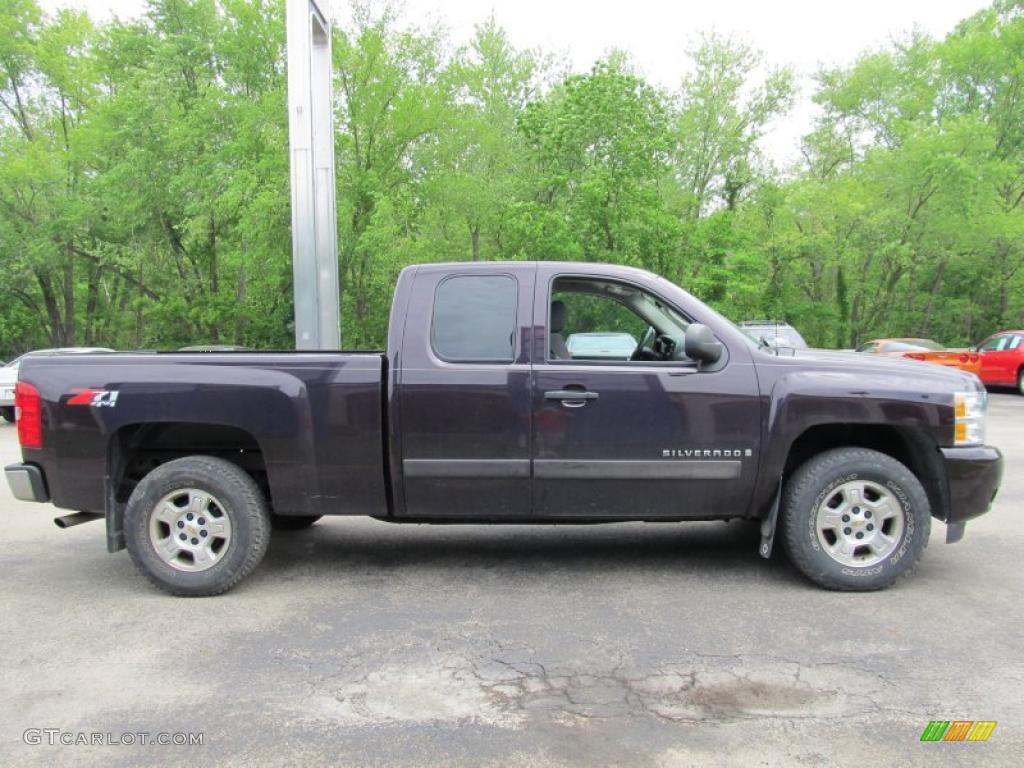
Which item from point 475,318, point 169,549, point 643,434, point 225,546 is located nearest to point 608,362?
point 643,434

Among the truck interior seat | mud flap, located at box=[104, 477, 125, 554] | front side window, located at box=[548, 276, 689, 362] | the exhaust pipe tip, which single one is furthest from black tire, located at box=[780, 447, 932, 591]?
the exhaust pipe tip

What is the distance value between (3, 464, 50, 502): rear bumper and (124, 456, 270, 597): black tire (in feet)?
1.91

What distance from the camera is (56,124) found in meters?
30.0

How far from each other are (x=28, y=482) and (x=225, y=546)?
4.17 ft

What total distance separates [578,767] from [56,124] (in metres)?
35.1

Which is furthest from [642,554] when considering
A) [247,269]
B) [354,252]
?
[247,269]

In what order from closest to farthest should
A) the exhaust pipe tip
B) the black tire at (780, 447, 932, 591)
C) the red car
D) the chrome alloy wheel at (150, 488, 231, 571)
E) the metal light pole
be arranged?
the black tire at (780, 447, 932, 591) → the chrome alloy wheel at (150, 488, 231, 571) → the exhaust pipe tip → the metal light pole → the red car

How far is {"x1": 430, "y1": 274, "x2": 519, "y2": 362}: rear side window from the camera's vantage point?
14.7ft

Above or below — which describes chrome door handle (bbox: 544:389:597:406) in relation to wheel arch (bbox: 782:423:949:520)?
above

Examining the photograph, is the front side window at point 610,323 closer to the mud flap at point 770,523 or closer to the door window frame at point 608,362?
the door window frame at point 608,362

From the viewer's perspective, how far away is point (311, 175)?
9.81 metres

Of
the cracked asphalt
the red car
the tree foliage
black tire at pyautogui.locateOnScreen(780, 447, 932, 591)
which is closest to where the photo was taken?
the cracked asphalt

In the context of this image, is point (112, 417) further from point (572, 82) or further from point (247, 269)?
point (572, 82)

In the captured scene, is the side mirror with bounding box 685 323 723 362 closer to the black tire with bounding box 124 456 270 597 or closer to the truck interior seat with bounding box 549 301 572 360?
the truck interior seat with bounding box 549 301 572 360
